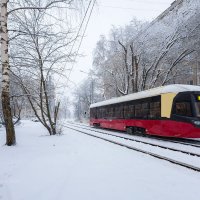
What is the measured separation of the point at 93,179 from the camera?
6852 millimetres

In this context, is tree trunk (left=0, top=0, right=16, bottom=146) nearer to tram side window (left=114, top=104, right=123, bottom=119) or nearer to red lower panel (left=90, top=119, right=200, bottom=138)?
red lower panel (left=90, top=119, right=200, bottom=138)

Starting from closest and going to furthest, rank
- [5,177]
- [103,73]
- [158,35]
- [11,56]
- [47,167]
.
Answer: [5,177], [47,167], [11,56], [158,35], [103,73]

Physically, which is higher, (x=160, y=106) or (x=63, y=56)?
(x=63, y=56)

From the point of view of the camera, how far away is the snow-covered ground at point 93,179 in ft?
18.5

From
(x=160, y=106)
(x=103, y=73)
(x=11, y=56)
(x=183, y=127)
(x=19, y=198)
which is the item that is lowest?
(x=19, y=198)

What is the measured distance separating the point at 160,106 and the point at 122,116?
20.4ft

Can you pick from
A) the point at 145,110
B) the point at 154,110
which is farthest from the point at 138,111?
the point at 154,110

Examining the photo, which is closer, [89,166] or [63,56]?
[89,166]

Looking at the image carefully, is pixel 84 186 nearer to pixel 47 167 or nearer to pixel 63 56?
pixel 47 167

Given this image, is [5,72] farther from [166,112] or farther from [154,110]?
[154,110]

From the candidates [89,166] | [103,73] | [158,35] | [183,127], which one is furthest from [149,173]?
[103,73]

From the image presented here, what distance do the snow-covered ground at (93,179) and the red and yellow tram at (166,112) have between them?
5.68 m

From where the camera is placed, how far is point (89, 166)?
8422mm

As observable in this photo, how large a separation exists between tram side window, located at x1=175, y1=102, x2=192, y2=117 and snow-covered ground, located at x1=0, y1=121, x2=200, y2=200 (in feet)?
19.4
